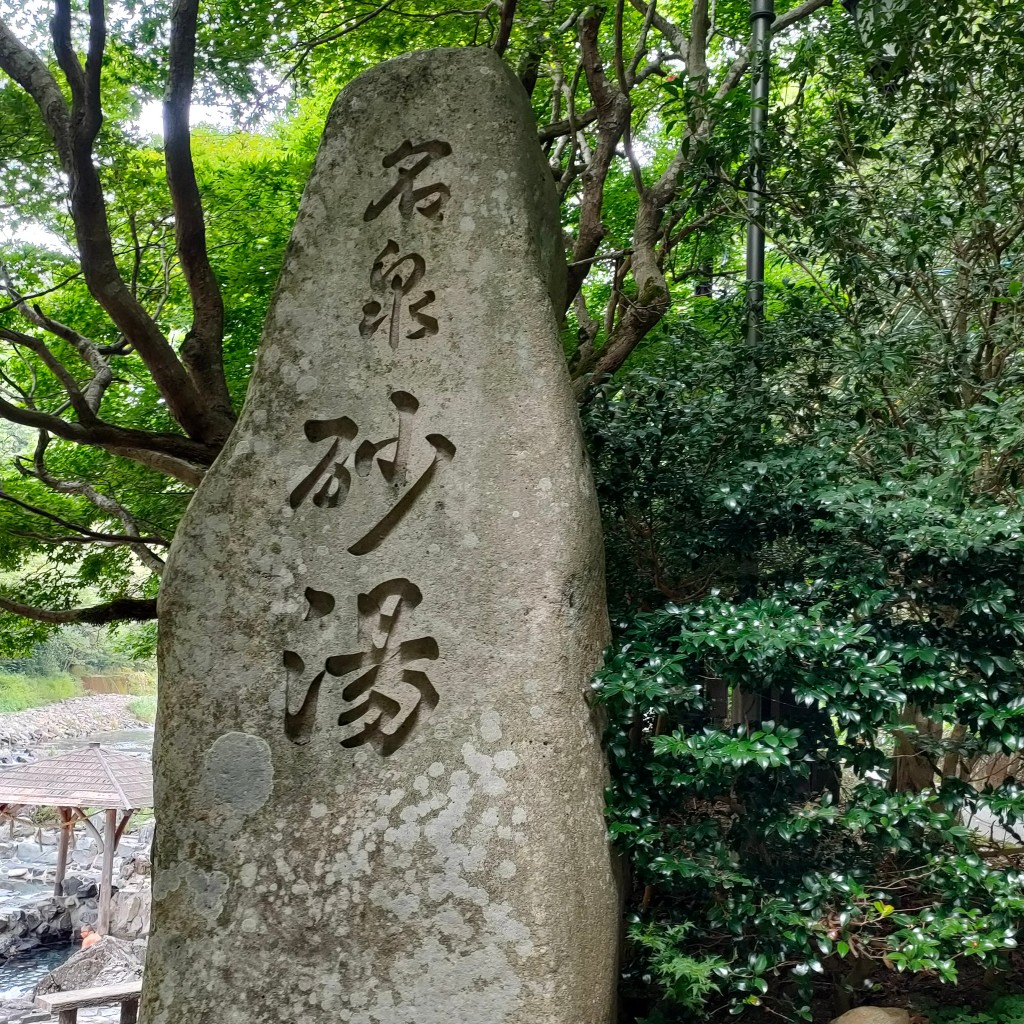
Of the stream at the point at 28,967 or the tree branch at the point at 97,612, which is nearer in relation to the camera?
the tree branch at the point at 97,612

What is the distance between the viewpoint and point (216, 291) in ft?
17.8

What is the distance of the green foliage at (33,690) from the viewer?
1691 centimetres

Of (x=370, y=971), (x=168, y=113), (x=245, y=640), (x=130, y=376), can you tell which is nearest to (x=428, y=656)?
(x=245, y=640)

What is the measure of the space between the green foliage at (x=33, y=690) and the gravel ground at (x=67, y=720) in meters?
0.10

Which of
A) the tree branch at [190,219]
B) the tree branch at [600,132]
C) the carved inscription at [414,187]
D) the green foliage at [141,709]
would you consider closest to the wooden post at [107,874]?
the green foliage at [141,709]

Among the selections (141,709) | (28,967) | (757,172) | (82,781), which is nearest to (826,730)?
(757,172)

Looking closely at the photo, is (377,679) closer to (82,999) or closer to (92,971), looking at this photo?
(82,999)

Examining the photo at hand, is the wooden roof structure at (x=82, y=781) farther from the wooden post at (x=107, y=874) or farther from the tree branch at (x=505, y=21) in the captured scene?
the tree branch at (x=505, y=21)

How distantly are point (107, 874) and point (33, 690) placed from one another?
6253 mm

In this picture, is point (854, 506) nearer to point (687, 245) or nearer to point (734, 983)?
point (734, 983)

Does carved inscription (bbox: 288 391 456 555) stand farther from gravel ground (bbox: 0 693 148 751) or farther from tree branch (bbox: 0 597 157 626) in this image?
gravel ground (bbox: 0 693 148 751)

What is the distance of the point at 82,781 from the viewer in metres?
11.9

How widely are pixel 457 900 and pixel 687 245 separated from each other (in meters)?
6.82

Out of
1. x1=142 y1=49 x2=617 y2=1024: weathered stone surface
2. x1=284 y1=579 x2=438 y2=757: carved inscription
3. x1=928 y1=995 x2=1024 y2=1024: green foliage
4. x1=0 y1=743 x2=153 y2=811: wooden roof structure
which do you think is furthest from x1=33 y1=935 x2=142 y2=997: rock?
x1=928 y1=995 x2=1024 y2=1024: green foliage
